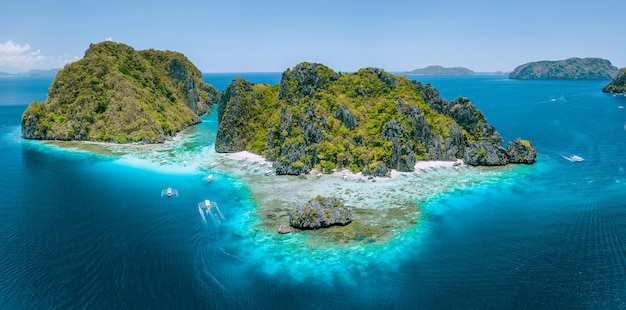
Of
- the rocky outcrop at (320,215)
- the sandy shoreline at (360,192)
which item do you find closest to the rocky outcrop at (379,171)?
the sandy shoreline at (360,192)

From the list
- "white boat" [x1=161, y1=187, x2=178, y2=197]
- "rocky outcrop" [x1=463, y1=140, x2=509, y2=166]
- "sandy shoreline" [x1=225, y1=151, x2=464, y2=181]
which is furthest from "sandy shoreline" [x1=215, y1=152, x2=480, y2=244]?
"white boat" [x1=161, y1=187, x2=178, y2=197]

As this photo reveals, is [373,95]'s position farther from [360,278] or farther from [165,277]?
[165,277]

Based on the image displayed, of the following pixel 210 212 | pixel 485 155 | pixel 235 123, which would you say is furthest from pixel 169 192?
pixel 485 155

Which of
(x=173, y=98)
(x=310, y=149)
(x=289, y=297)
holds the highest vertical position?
(x=173, y=98)

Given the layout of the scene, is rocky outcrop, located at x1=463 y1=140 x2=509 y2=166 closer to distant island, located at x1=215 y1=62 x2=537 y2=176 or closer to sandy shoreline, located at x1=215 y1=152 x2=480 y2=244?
distant island, located at x1=215 y1=62 x2=537 y2=176

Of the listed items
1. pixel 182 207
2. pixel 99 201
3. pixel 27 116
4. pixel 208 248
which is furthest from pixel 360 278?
pixel 27 116

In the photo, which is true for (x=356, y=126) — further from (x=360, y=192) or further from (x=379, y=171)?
(x=360, y=192)
